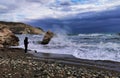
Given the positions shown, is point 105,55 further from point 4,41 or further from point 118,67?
point 4,41

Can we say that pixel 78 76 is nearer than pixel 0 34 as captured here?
Yes

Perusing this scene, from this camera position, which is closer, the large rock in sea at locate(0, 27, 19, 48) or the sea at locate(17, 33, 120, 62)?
the sea at locate(17, 33, 120, 62)

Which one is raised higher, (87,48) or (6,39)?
(6,39)

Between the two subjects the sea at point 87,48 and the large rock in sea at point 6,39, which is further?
the large rock in sea at point 6,39

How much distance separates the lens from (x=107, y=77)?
1348cm

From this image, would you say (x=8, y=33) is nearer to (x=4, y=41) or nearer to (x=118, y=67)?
(x=4, y=41)

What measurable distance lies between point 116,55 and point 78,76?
38.9ft

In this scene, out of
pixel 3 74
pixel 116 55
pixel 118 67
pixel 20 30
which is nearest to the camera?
pixel 3 74

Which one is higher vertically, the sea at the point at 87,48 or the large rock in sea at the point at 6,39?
the large rock in sea at the point at 6,39

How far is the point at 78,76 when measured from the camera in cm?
1342

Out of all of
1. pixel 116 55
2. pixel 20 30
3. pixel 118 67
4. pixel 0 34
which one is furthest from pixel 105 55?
pixel 20 30

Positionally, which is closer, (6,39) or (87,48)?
(87,48)

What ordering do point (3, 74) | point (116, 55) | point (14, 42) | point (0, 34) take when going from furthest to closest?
point (14, 42) → point (0, 34) → point (116, 55) → point (3, 74)

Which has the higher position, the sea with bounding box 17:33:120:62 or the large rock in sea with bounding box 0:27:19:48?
the large rock in sea with bounding box 0:27:19:48
